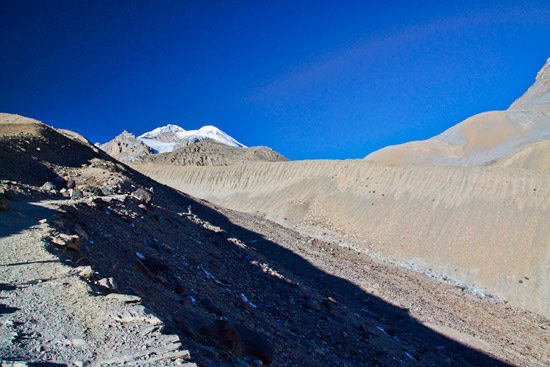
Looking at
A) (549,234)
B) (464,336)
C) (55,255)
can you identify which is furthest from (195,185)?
(55,255)

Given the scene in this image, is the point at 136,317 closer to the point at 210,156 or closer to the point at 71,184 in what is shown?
the point at 71,184

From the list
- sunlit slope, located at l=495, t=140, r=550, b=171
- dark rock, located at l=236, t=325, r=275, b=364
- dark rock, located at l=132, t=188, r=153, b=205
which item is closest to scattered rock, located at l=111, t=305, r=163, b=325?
dark rock, located at l=236, t=325, r=275, b=364

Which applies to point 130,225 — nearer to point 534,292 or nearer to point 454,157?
point 534,292

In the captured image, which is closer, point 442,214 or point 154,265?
point 154,265

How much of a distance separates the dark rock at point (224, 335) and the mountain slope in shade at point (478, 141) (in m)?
55.3

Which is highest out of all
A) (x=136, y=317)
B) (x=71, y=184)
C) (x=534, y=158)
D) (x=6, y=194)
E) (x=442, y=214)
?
(x=534, y=158)

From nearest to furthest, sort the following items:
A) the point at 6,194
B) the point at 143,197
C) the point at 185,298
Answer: the point at 185,298
the point at 6,194
the point at 143,197

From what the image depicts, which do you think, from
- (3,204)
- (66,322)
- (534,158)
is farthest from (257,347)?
(534,158)

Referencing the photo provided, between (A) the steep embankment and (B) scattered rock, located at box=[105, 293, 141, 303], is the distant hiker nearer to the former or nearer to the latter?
(B) scattered rock, located at box=[105, 293, 141, 303]

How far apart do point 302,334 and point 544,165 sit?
138 feet

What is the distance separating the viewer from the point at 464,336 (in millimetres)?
12094

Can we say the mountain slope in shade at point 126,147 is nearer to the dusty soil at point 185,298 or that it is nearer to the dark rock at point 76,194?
the dusty soil at point 185,298

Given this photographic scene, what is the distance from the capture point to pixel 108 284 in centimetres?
471

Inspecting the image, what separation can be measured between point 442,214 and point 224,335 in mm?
23577
